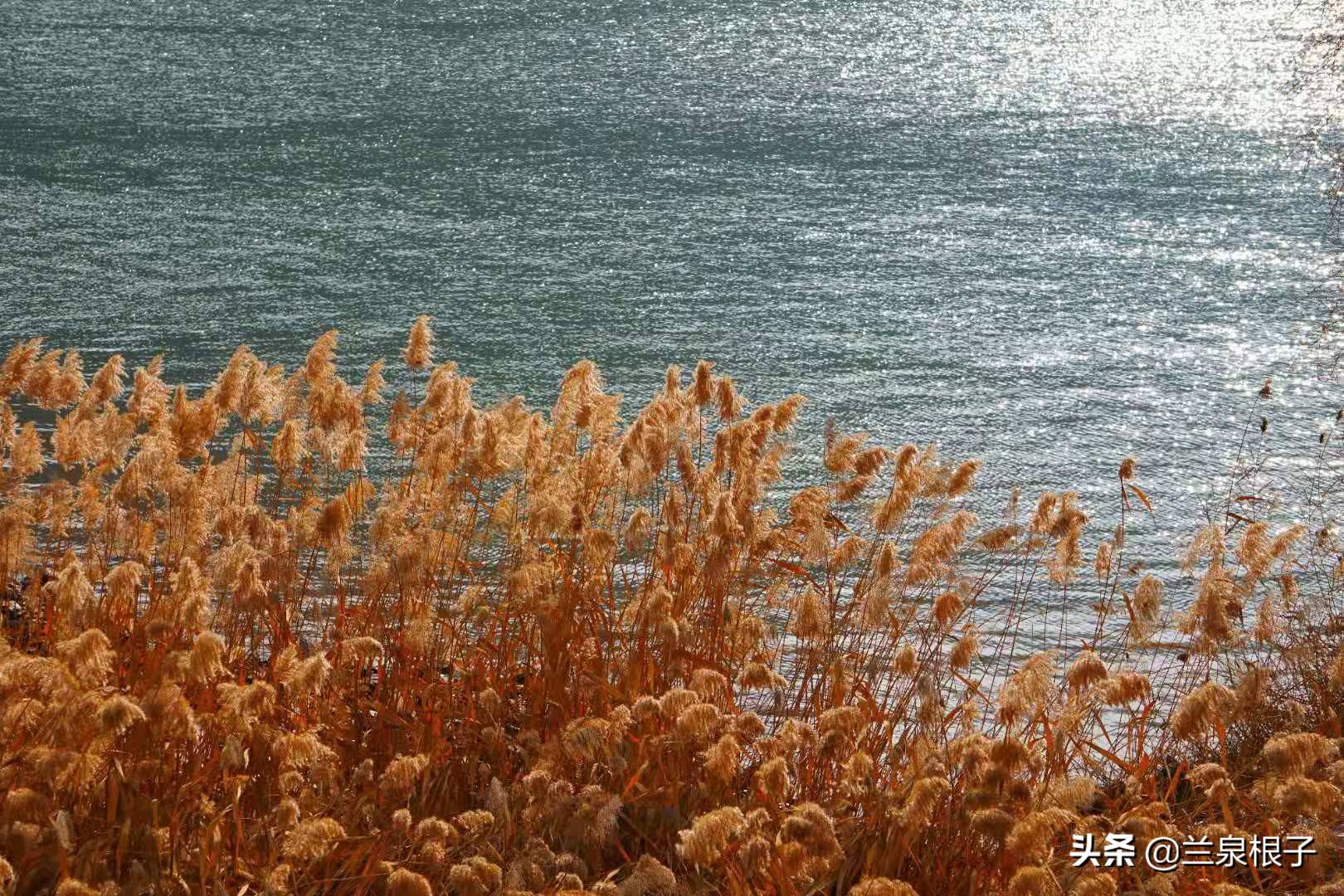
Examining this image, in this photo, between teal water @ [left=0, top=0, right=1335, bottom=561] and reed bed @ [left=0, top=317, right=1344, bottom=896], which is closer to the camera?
reed bed @ [left=0, top=317, right=1344, bottom=896]

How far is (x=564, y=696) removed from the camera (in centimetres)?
250

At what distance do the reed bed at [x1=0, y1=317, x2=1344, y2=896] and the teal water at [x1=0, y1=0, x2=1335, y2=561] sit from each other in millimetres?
2435

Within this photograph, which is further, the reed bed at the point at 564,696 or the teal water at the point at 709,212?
the teal water at the point at 709,212

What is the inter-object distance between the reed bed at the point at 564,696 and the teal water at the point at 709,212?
244cm

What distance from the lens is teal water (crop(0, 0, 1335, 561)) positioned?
20.5ft

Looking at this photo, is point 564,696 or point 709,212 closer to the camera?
point 564,696

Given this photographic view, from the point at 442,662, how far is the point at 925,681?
1101 millimetres

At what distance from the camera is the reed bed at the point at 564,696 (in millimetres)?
1810

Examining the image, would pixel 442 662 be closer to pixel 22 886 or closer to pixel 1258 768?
pixel 22 886

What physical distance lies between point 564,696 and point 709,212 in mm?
6492

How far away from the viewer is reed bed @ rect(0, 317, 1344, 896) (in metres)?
1.81

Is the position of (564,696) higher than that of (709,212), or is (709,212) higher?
(709,212)

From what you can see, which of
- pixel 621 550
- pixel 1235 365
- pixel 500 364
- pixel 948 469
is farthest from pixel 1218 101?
pixel 948 469

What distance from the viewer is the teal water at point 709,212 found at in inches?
246
